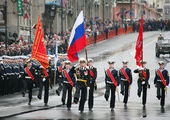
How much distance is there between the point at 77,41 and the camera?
19.7 m

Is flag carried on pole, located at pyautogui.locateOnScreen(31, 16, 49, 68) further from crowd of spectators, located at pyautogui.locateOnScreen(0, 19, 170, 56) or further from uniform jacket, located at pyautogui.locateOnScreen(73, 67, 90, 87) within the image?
crowd of spectators, located at pyautogui.locateOnScreen(0, 19, 170, 56)

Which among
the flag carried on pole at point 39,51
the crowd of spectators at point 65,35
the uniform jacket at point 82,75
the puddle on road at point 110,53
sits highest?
the flag carried on pole at point 39,51

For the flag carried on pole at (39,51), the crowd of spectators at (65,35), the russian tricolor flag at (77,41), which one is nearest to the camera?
the russian tricolor flag at (77,41)

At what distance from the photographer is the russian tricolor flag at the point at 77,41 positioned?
19.5 m

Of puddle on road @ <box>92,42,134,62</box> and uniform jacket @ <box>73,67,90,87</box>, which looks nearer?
uniform jacket @ <box>73,67,90,87</box>

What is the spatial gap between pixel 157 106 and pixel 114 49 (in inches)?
1273

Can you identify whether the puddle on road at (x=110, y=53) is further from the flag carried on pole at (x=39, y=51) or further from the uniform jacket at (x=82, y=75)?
the uniform jacket at (x=82, y=75)

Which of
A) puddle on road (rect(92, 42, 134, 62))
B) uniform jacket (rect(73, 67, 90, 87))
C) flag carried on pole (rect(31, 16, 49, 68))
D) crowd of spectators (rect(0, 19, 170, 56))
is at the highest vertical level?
flag carried on pole (rect(31, 16, 49, 68))

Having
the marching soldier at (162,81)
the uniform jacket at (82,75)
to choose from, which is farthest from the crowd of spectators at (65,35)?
the uniform jacket at (82,75)

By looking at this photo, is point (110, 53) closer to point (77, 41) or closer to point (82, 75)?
point (77, 41)

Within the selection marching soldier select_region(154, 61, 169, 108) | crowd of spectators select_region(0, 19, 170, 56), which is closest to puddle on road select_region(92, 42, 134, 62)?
crowd of spectators select_region(0, 19, 170, 56)

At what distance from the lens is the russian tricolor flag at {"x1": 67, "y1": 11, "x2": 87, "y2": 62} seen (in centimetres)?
1950

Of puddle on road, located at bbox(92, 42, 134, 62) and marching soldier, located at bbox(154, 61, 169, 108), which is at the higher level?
marching soldier, located at bbox(154, 61, 169, 108)

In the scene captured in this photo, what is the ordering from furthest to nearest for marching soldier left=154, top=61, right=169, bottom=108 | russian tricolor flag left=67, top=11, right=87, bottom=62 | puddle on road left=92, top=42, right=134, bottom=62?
1. puddle on road left=92, top=42, right=134, bottom=62
2. marching soldier left=154, top=61, right=169, bottom=108
3. russian tricolor flag left=67, top=11, right=87, bottom=62
